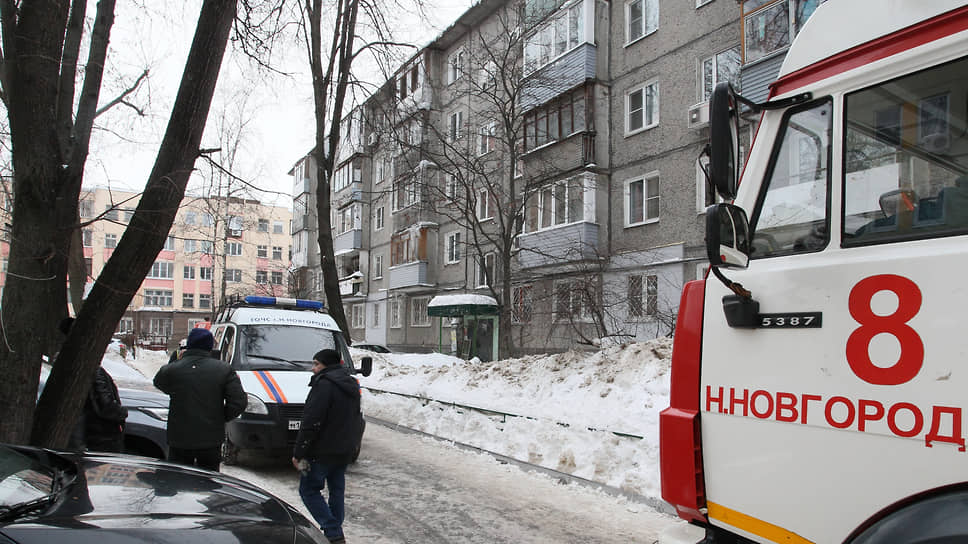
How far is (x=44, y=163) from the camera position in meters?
4.79

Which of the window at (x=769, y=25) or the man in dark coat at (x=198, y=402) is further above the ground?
the window at (x=769, y=25)

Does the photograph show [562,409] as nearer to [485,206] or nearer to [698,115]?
[698,115]

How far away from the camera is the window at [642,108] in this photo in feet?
67.6

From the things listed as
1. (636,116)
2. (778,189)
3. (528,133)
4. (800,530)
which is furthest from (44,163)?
(528,133)

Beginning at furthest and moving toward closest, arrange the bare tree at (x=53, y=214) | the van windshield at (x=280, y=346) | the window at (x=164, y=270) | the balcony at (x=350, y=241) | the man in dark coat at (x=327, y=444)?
1. the window at (x=164, y=270)
2. the balcony at (x=350, y=241)
3. the van windshield at (x=280, y=346)
4. the man in dark coat at (x=327, y=444)
5. the bare tree at (x=53, y=214)

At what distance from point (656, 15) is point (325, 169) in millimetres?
11481

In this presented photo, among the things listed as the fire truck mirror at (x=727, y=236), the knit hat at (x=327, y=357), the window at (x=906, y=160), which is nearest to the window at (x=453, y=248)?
the knit hat at (x=327, y=357)

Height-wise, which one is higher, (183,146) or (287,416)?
(183,146)

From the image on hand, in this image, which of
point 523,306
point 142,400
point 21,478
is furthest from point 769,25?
point 21,478

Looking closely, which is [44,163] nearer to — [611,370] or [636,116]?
[611,370]

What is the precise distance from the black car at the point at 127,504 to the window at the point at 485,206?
23.5 metres

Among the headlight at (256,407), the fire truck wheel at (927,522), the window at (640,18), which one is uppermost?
the window at (640,18)

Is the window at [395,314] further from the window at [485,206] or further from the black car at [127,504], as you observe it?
the black car at [127,504]

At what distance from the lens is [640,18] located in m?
21.7
